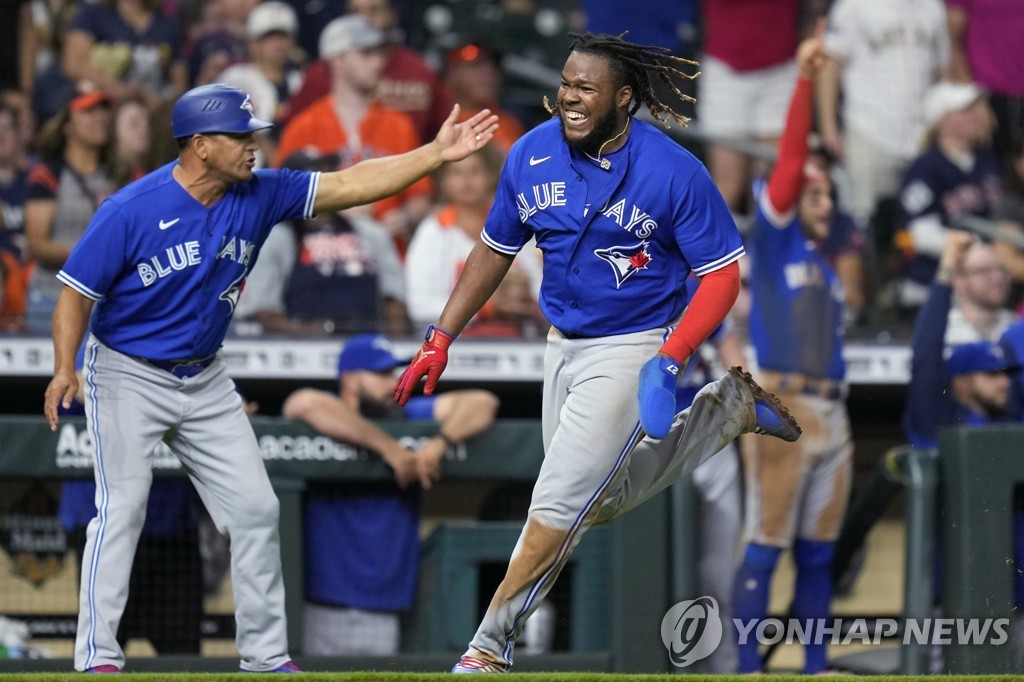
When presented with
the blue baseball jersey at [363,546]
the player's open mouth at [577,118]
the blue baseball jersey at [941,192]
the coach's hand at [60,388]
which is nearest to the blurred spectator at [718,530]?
the blue baseball jersey at [363,546]

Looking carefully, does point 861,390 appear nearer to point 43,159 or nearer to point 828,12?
point 828,12

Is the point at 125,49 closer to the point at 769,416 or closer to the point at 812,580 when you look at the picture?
the point at 812,580

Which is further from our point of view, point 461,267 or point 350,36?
point 350,36

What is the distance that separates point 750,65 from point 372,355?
11.6 ft

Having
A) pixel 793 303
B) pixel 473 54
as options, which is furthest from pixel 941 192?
pixel 473 54

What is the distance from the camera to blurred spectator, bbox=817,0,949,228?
8.91 metres

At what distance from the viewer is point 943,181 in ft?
28.8

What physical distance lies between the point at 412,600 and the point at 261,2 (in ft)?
14.0

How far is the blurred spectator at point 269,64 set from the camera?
8906 millimetres

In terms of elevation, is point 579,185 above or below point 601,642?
above

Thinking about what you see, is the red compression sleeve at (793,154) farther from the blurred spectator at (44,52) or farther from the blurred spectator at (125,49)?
the blurred spectator at (44,52)


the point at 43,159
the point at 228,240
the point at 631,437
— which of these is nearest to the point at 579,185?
the point at 631,437

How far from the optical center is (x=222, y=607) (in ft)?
21.3

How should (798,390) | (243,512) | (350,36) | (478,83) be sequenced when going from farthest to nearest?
(478,83) < (350,36) < (798,390) < (243,512)
